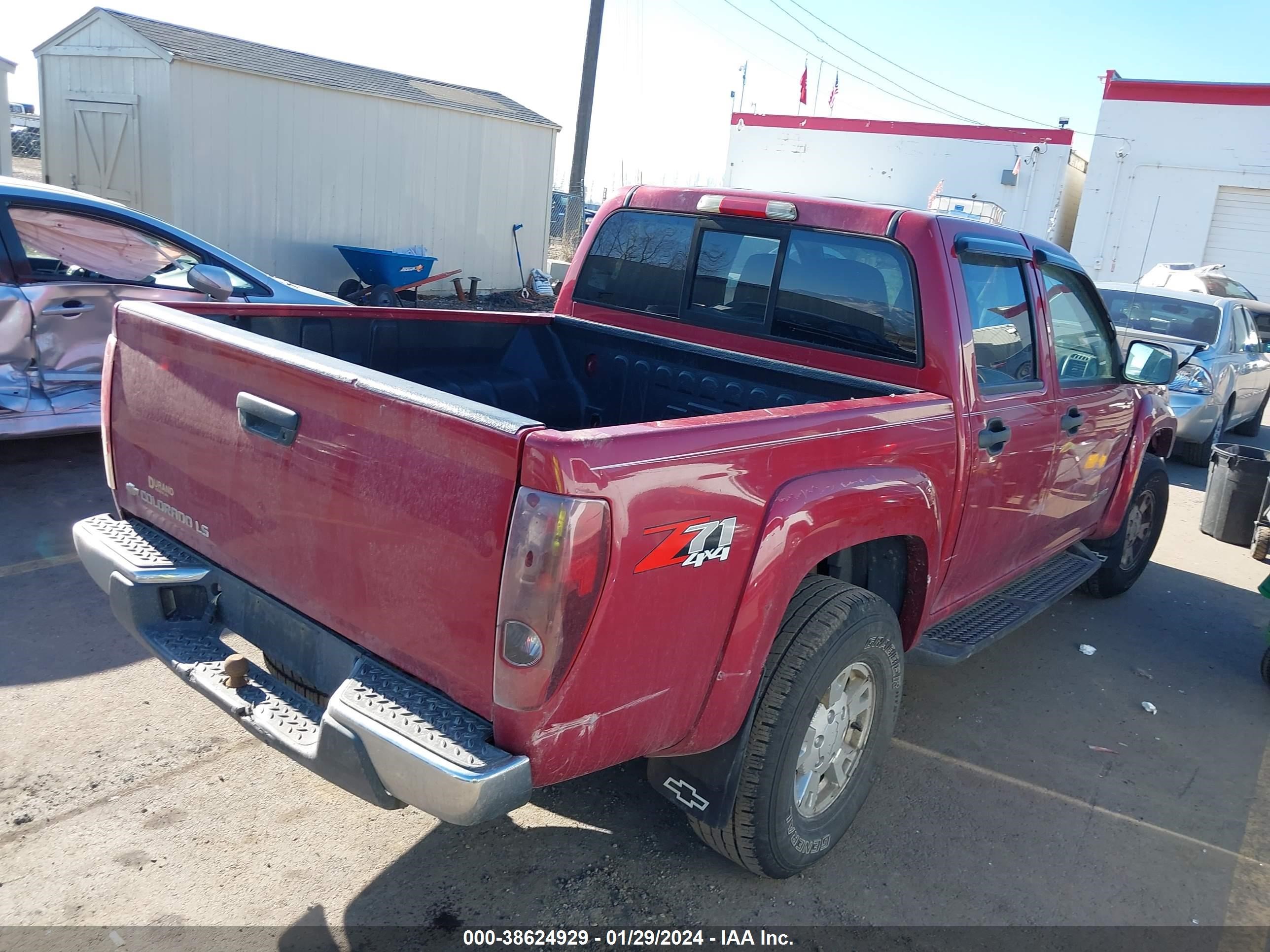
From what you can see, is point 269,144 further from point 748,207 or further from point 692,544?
point 692,544

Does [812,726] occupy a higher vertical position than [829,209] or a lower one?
lower

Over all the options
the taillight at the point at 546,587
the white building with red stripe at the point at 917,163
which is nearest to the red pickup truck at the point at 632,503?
the taillight at the point at 546,587

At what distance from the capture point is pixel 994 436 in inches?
143

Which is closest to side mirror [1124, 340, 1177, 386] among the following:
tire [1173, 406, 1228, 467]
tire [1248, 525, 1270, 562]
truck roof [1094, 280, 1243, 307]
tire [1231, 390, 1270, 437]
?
tire [1248, 525, 1270, 562]

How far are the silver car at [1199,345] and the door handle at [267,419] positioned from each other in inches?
344

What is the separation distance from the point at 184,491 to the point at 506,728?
1.39 metres

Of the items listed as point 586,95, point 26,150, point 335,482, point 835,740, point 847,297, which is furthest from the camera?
point 26,150

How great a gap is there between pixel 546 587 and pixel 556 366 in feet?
7.98

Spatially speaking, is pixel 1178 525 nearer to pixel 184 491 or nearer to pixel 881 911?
pixel 881 911

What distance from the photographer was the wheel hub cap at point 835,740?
3.01 meters

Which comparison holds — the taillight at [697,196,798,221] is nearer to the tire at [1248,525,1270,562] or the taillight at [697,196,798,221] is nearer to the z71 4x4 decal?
the z71 4x4 decal

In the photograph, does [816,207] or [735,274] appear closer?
[816,207]

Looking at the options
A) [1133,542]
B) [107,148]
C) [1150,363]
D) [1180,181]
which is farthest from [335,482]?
[1180,181]

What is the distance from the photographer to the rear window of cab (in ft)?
12.0
